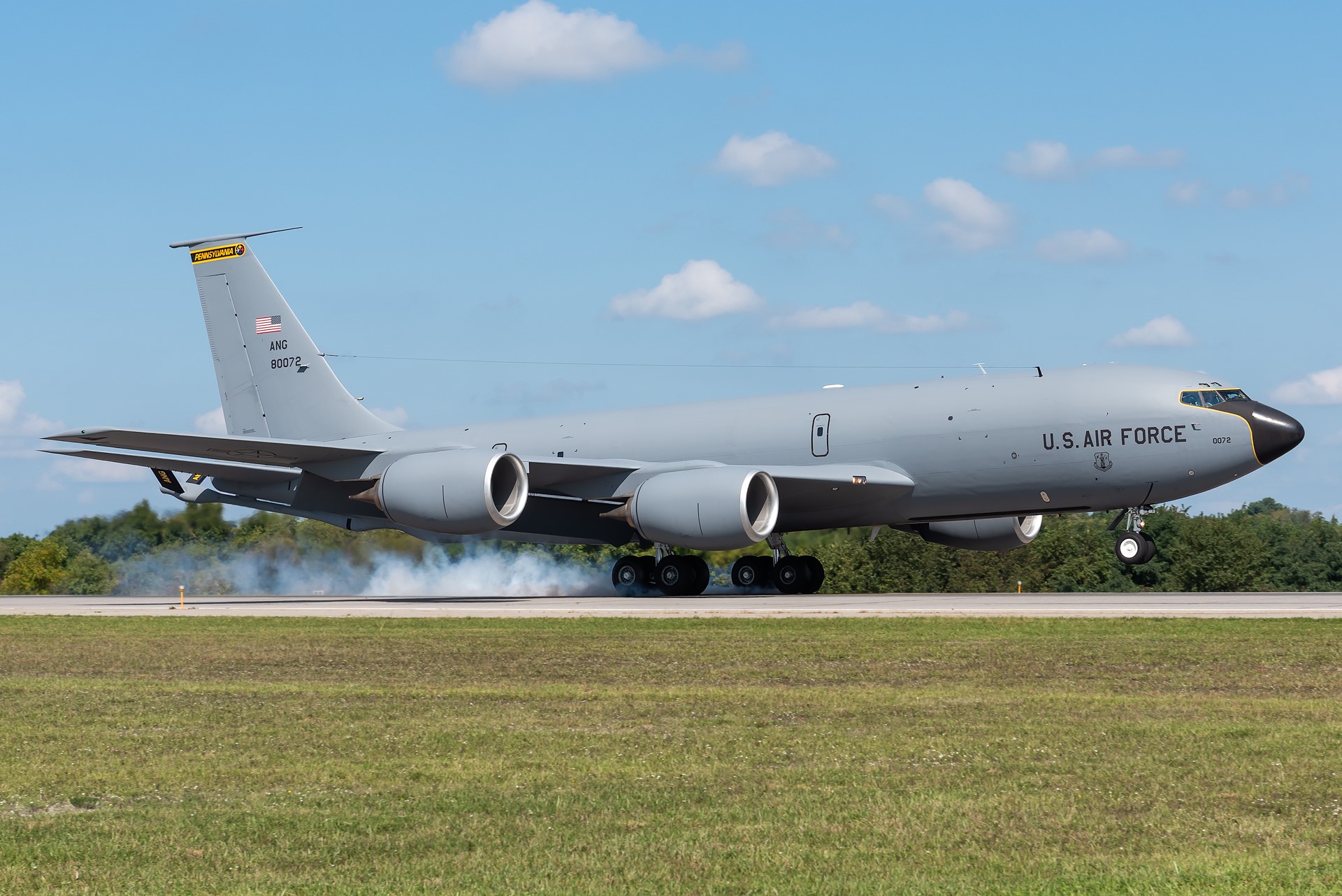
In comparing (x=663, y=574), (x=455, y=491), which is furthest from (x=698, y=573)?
(x=455, y=491)

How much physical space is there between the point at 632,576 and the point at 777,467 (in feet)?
13.7

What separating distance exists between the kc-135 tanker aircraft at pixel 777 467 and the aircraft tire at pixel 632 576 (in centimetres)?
5

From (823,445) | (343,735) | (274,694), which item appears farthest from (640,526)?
(343,735)

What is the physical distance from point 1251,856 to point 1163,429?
22.1m

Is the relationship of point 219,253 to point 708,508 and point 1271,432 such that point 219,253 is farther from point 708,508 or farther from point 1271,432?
point 1271,432

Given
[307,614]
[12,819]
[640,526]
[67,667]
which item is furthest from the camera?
[640,526]

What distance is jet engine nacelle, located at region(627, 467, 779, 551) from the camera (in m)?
27.9

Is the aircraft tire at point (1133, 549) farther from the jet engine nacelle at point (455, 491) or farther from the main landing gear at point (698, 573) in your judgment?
the jet engine nacelle at point (455, 491)

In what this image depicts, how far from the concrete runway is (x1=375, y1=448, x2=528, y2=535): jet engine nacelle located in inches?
64.6

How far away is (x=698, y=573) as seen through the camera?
3142 cm

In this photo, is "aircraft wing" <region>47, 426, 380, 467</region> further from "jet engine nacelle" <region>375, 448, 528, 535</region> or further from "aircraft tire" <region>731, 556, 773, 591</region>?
"aircraft tire" <region>731, 556, 773, 591</region>

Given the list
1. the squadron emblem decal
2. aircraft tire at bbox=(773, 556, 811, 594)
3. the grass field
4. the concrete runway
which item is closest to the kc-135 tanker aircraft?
aircraft tire at bbox=(773, 556, 811, 594)

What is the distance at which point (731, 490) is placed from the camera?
2797 cm

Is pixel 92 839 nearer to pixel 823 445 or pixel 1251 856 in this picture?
pixel 1251 856
